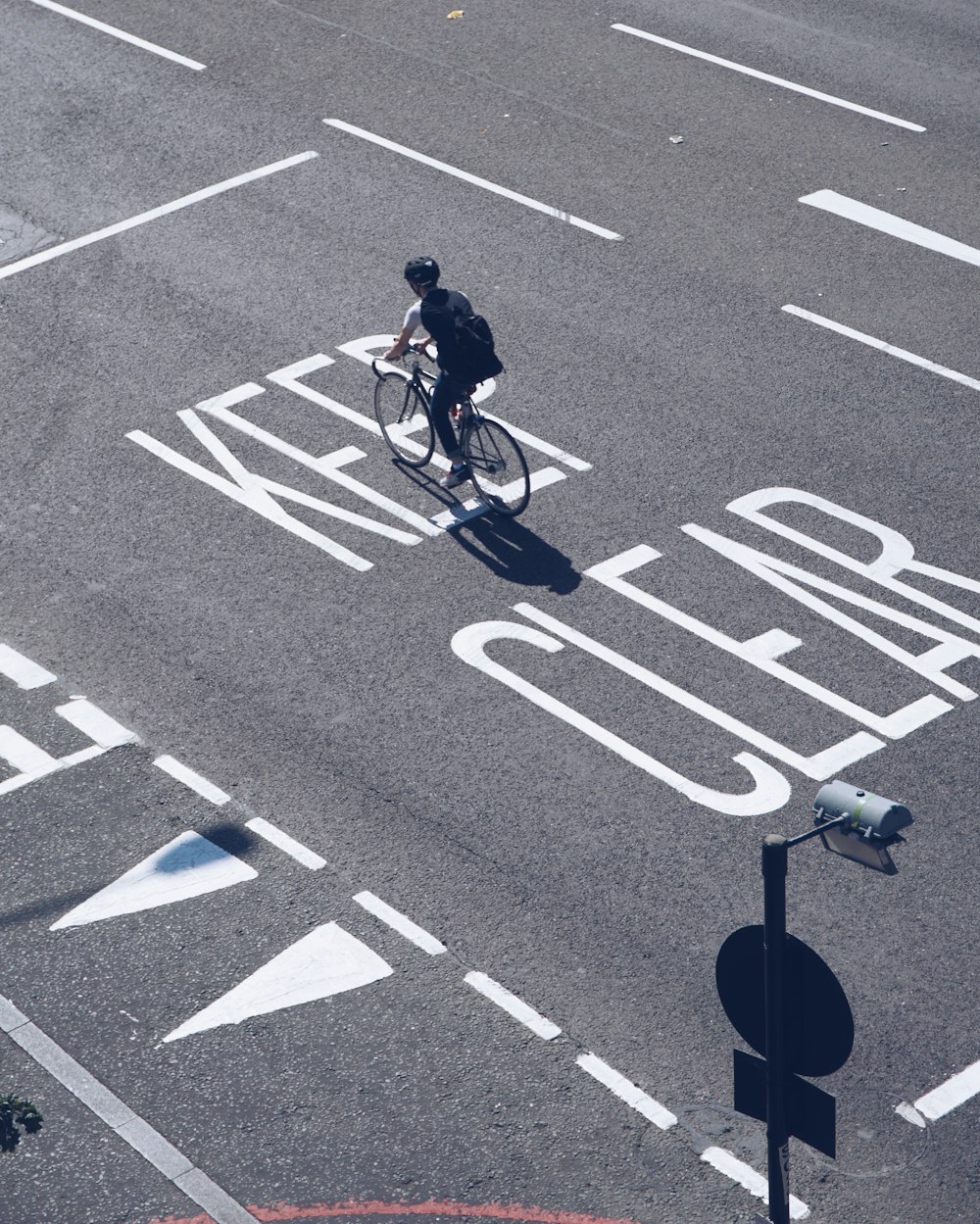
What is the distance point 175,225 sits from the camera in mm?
16391

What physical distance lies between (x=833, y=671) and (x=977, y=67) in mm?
11137

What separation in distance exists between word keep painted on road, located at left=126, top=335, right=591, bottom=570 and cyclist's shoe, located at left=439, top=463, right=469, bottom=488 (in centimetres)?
19

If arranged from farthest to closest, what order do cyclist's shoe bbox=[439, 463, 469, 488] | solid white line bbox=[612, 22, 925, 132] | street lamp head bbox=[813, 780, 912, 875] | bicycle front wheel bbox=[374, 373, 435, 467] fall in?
solid white line bbox=[612, 22, 925, 132] < bicycle front wheel bbox=[374, 373, 435, 467] < cyclist's shoe bbox=[439, 463, 469, 488] < street lamp head bbox=[813, 780, 912, 875]

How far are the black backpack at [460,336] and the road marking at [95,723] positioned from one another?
3.63m

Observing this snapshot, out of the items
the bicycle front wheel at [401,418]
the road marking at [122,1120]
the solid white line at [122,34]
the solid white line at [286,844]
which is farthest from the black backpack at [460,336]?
the solid white line at [122,34]

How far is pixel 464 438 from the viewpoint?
12398 mm

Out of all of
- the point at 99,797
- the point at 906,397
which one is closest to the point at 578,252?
the point at 906,397

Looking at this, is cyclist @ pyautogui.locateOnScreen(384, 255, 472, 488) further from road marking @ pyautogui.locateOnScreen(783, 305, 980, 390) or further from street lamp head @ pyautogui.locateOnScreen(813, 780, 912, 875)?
street lamp head @ pyautogui.locateOnScreen(813, 780, 912, 875)

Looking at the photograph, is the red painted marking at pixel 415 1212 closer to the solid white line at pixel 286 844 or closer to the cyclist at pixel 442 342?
the solid white line at pixel 286 844

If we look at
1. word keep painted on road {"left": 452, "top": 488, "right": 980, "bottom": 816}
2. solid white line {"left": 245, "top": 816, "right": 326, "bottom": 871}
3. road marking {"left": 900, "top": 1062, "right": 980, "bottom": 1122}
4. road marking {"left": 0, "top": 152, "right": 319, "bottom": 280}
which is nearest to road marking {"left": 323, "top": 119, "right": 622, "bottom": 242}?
road marking {"left": 0, "top": 152, "right": 319, "bottom": 280}

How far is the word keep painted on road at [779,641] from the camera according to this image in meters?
10.0

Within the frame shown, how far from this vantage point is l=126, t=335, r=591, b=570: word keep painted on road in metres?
12.2

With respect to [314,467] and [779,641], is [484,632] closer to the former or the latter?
[779,641]

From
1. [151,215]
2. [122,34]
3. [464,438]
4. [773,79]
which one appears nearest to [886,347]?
[464,438]
